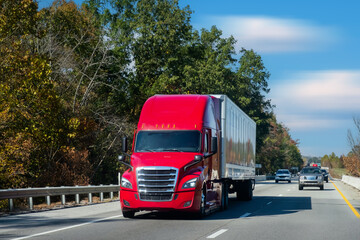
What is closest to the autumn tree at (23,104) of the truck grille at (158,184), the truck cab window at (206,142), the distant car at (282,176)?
the truck cab window at (206,142)

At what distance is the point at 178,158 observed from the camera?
49.6ft

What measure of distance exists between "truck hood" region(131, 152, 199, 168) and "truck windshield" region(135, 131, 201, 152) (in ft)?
0.83

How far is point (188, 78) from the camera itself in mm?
54469

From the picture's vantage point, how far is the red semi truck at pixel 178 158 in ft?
48.2

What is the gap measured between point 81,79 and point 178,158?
23.1 meters

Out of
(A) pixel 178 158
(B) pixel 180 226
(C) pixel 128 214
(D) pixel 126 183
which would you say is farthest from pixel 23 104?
(B) pixel 180 226

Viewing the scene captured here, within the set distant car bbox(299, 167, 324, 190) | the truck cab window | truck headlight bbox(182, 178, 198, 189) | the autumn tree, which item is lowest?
distant car bbox(299, 167, 324, 190)

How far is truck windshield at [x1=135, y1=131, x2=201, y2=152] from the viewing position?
51.5 ft

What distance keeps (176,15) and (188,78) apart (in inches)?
309

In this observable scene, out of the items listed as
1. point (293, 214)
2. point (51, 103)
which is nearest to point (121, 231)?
point (293, 214)

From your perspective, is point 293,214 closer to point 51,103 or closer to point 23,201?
point 23,201

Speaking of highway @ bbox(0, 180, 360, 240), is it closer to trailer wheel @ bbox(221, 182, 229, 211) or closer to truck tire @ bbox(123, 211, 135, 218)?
truck tire @ bbox(123, 211, 135, 218)

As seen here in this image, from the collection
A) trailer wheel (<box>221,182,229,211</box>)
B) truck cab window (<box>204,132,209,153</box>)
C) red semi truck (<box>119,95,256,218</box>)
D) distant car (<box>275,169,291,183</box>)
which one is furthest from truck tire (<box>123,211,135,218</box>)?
distant car (<box>275,169,291,183</box>)

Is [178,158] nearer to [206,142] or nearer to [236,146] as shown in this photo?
[206,142]
